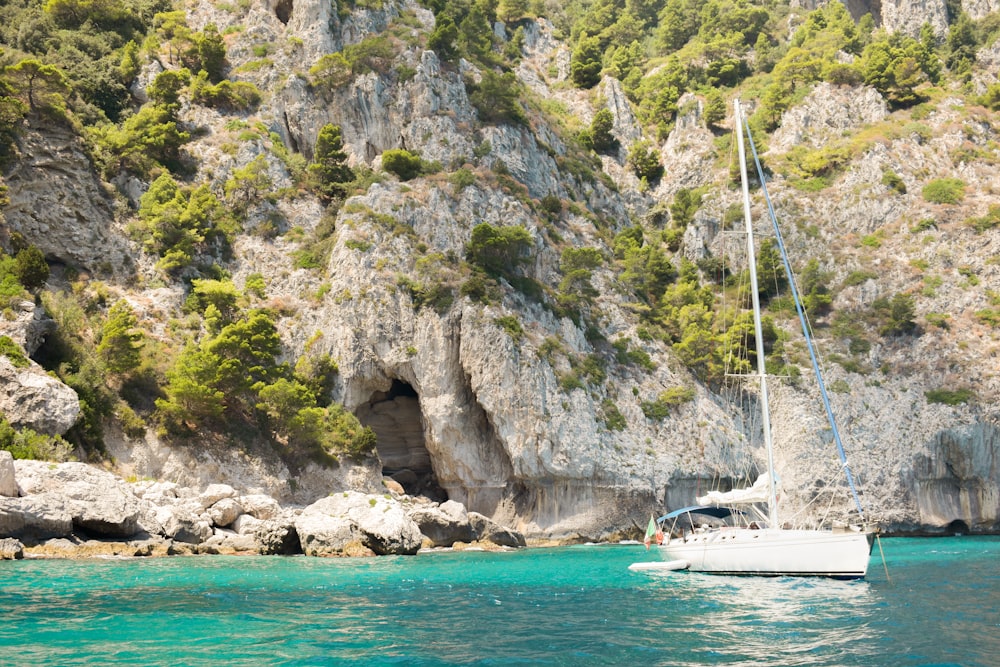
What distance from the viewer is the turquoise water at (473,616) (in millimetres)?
11547

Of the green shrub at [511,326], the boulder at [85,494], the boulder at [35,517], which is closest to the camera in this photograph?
the boulder at [35,517]

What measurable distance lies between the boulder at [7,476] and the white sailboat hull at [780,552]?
22274 millimetres

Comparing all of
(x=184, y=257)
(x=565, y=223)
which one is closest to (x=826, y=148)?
(x=565, y=223)

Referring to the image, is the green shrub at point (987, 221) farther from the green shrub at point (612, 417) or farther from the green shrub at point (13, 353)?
the green shrub at point (13, 353)

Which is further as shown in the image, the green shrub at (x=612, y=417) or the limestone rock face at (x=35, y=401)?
the green shrub at (x=612, y=417)

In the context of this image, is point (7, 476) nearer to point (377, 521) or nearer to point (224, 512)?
point (224, 512)

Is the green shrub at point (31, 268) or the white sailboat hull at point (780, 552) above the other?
the green shrub at point (31, 268)

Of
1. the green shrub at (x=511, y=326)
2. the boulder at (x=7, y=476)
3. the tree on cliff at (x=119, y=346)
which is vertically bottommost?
the boulder at (x=7, y=476)

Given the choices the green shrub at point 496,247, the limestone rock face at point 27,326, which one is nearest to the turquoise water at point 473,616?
the limestone rock face at point 27,326

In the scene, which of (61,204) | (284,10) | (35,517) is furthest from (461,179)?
(35,517)

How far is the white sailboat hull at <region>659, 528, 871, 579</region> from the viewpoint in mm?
20797

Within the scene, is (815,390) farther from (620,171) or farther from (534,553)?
(620,171)

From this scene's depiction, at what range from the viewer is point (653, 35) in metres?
99.3

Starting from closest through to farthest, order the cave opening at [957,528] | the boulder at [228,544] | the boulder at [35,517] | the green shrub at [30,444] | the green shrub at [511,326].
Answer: the boulder at [35,517] → the green shrub at [30,444] → the boulder at [228,544] → the green shrub at [511,326] → the cave opening at [957,528]
